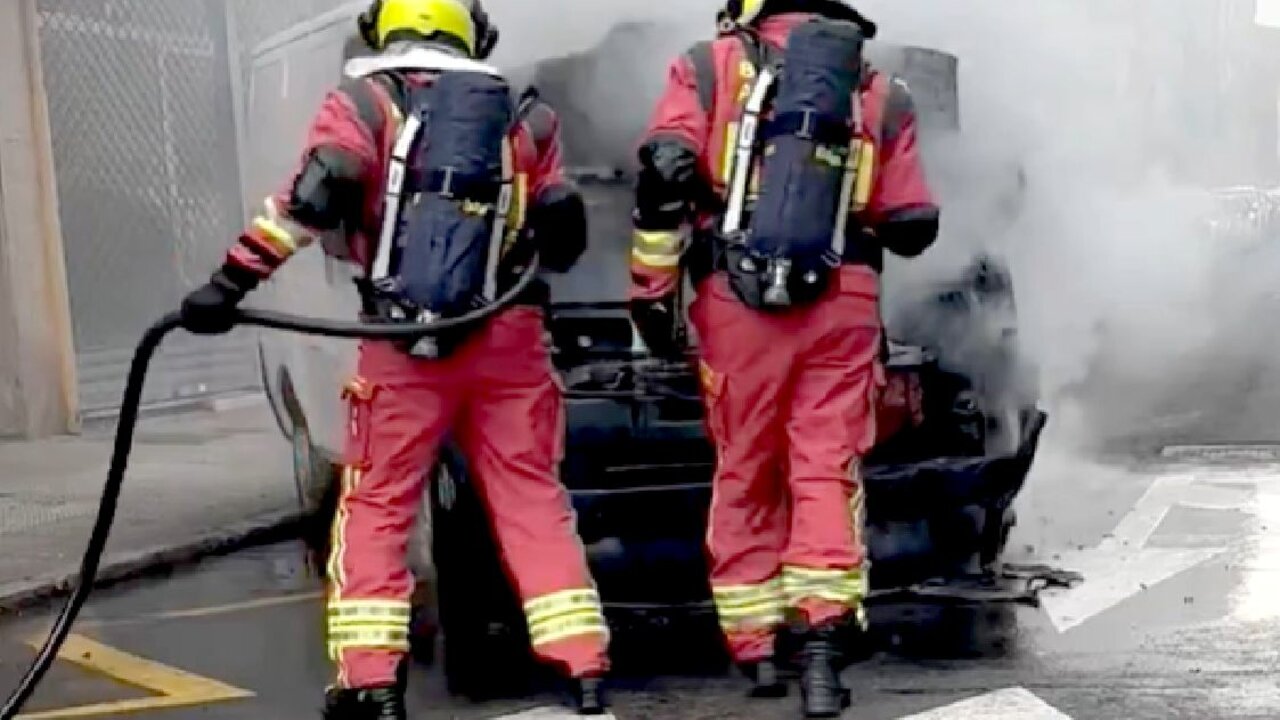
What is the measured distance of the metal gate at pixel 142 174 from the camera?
1223 cm

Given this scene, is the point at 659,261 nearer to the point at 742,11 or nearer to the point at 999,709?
the point at 742,11

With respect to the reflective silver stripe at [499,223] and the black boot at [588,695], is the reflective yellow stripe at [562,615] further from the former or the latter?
the reflective silver stripe at [499,223]

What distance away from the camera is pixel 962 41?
7.08 m

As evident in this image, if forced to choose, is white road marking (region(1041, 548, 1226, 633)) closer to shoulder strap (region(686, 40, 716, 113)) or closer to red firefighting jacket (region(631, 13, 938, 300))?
red firefighting jacket (region(631, 13, 938, 300))

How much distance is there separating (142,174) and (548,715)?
882 centimetres

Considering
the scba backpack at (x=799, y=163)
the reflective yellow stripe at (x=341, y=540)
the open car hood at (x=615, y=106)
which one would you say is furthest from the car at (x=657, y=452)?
the scba backpack at (x=799, y=163)

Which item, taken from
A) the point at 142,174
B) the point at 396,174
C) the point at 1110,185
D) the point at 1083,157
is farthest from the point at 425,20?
the point at 142,174

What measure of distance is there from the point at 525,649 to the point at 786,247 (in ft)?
4.82

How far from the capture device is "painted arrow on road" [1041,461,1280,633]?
583 centimetres

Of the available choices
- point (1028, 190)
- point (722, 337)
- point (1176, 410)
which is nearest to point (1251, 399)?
point (1176, 410)

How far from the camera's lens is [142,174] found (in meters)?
12.8

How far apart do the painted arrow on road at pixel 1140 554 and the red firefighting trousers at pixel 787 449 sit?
3.36 ft

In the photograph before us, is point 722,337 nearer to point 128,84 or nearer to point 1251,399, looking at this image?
point 1251,399

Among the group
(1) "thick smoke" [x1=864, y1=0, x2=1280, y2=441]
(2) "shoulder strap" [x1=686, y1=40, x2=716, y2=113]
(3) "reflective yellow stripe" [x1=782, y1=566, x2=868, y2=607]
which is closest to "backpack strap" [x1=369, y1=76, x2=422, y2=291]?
(2) "shoulder strap" [x1=686, y1=40, x2=716, y2=113]
